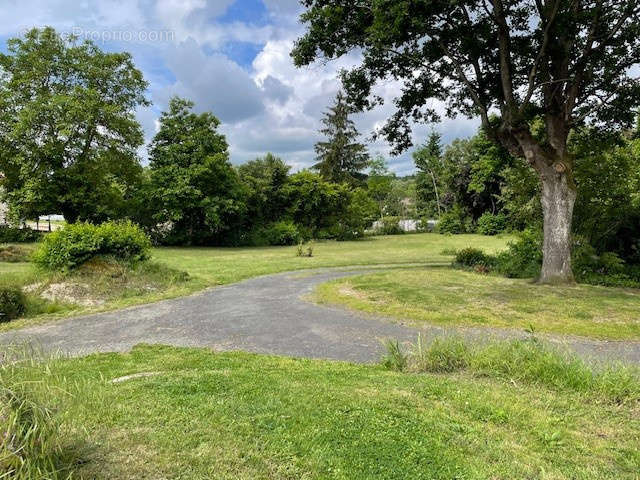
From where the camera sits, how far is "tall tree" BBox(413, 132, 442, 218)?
49.4 meters

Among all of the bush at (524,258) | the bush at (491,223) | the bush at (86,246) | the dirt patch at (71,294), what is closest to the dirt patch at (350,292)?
the dirt patch at (71,294)

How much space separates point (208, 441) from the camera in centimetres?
271

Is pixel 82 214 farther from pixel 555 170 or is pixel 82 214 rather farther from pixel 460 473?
pixel 460 473

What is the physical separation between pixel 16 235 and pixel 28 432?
2800cm

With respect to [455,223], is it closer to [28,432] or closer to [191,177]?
[191,177]

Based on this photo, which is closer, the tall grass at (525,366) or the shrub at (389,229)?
the tall grass at (525,366)

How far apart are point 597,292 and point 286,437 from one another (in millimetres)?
10045

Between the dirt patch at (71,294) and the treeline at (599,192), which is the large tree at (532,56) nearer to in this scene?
the treeline at (599,192)

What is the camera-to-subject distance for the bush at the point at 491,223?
3684 cm

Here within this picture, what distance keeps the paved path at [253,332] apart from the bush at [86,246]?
282cm

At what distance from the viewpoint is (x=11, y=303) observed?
820cm

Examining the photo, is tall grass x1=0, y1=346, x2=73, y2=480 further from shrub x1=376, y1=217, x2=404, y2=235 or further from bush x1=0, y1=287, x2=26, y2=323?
shrub x1=376, y1=217, x2=404, y2=235

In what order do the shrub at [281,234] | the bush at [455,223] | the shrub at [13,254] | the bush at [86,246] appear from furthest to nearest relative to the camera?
1. the bush at [455,223]
2. the shrub at [281,234]
3. the shrub at [13,254]
4. the bush at [86,246]

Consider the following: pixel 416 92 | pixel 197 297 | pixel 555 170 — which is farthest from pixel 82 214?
pixel 555 170
